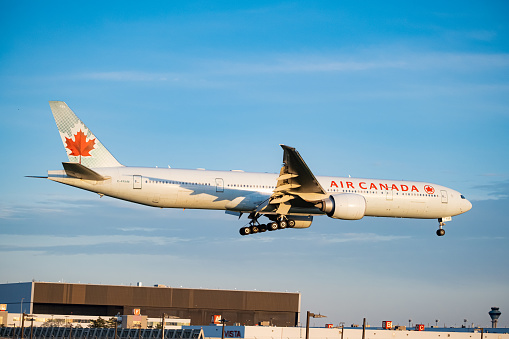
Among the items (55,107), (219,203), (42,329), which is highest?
(55,107)

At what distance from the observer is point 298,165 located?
50375 millimetres

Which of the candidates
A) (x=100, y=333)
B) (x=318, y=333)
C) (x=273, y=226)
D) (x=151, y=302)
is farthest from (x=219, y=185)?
(x=151, y=302)

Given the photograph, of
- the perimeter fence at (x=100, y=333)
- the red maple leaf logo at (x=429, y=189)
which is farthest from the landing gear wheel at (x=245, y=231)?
the perimeter fence at (x=100, y=333)

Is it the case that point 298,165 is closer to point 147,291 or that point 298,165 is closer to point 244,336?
point 244,336

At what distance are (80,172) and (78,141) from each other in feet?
13.3

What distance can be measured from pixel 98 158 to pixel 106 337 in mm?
28252

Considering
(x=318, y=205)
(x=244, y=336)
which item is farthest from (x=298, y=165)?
(x=244, y=336)

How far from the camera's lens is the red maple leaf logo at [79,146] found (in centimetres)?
5438

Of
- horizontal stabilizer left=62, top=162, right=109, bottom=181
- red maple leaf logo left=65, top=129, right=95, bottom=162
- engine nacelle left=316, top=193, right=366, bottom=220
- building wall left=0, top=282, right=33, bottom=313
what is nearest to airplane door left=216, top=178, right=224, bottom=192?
engine nacelle left=316, top=193, right=366, bottom=220

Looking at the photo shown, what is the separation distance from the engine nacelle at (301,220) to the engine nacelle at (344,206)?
→ 3.88 m

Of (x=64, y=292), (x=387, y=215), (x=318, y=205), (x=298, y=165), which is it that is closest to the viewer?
(x=298, y=165)

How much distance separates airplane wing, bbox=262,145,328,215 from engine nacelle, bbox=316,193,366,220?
2.75 ft

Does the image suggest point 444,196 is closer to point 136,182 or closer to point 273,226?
point 273,226

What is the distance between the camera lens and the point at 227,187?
54625 mm
